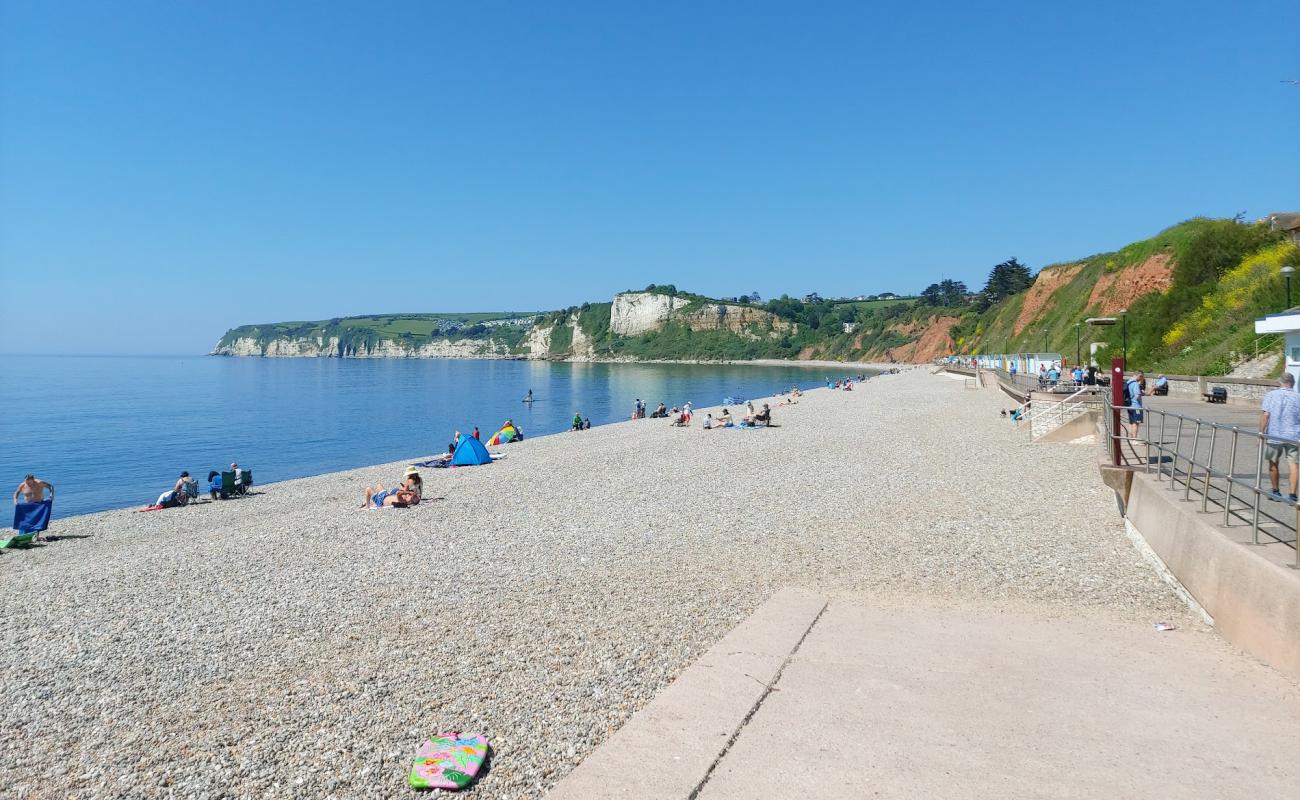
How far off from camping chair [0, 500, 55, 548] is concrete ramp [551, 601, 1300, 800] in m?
14.5

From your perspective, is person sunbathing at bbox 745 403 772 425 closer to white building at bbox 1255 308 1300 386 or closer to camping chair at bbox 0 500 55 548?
white building at bbox 1255 308 1300 386

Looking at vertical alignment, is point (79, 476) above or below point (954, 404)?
below

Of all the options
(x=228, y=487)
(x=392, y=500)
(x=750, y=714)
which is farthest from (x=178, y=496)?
(x=750, y=714)

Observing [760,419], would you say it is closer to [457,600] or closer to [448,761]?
[457,600]

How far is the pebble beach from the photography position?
5.40 metres

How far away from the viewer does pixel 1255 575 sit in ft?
19.0

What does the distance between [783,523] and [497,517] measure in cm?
546

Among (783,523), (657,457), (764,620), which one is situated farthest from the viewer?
(657,457)

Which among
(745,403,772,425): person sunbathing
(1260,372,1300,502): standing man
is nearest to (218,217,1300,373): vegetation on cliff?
(745,403,772,425): person sunbathing

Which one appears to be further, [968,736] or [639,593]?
[639,593]

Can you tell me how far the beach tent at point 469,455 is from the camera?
23422mm

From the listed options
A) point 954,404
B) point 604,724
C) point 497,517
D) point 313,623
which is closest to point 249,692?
point 313,623

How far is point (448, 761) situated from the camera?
15.8 feet

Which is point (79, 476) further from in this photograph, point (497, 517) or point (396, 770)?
point (396, 770)
